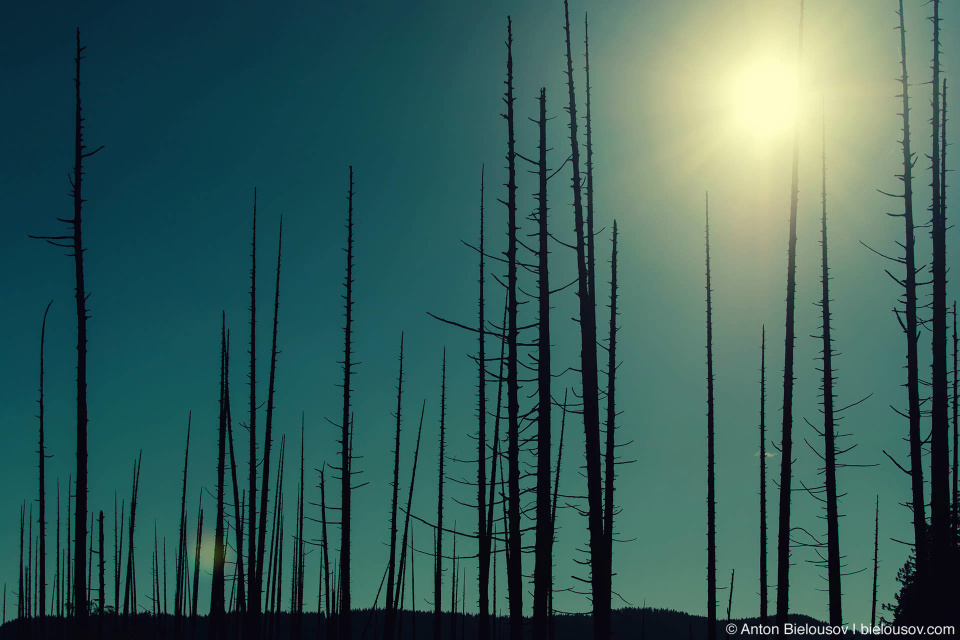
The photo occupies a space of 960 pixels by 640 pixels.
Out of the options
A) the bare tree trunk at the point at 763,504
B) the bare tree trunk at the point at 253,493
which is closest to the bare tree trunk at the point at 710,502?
the bare tree trunk at the point at 763,504

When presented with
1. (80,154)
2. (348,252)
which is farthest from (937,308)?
(80,154)

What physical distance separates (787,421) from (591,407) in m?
7.17

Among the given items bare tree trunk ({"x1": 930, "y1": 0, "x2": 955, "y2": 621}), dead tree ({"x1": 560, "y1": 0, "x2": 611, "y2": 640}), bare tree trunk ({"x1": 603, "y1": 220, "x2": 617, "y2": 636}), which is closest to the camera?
dead tree ({"x1": 560, "y1": 0, "x2": 611, "y2": 640})

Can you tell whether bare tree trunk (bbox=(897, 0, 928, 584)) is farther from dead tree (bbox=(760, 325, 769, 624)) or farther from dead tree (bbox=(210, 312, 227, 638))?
dead tree (bbox=(210, 312, 227, 638))

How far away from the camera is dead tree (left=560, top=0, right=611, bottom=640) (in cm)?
1363

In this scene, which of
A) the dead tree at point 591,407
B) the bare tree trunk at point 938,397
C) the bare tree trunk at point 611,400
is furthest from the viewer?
the bare tree trunk at point 611,400

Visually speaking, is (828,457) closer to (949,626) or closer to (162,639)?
(949,626)

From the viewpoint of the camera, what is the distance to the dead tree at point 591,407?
537 inches

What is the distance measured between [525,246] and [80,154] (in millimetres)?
8646

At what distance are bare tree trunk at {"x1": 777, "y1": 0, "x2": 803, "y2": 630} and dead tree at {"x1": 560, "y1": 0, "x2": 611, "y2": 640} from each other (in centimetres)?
623

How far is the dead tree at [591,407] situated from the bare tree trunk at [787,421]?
623 centimetres

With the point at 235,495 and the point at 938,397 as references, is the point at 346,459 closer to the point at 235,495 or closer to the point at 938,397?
the point at 235,495

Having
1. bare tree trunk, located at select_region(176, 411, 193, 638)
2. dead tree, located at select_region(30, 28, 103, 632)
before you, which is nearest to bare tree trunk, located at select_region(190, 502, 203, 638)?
bare tree trunk, located at select_region(176, 411, 193, 638)

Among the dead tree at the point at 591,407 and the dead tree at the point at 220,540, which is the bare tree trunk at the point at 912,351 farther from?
the dead tree at the point at 220,540
